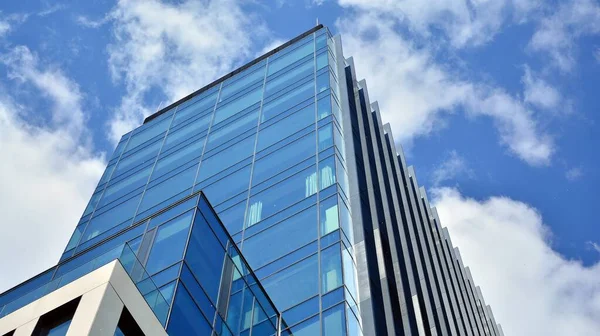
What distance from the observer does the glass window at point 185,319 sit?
1554 cm

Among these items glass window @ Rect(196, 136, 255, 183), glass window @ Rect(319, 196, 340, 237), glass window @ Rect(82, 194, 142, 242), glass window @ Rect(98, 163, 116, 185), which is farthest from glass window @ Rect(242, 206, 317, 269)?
glass window @ Rect(98, 163, 116, 185)

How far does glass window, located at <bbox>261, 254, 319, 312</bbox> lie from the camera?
24.8 metres

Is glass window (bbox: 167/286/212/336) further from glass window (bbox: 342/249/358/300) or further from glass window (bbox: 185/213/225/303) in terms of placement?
glass window (bbox: 342/249/358/300)

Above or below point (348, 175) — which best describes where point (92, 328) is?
below

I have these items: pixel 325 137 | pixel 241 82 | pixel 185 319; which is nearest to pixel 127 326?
pixel 185 319

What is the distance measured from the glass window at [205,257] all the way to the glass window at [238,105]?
24.4 metres

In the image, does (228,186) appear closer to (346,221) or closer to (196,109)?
(346,221)

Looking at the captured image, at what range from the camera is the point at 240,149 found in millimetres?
37281

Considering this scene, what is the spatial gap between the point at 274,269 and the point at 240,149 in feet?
38.5

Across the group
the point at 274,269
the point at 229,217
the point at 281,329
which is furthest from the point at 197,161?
the point at 281,329

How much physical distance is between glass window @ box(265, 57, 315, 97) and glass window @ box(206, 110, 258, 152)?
2.41 metres

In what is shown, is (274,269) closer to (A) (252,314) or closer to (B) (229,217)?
(B) (229,217)

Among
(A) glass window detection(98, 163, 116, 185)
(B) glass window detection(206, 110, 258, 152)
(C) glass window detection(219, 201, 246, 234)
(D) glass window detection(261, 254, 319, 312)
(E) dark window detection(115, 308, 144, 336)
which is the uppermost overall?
(A) glass window detection(98, 163, 116, 185)

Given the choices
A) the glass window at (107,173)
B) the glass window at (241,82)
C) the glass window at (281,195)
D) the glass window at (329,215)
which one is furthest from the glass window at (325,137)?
the glass window at (107,173)
